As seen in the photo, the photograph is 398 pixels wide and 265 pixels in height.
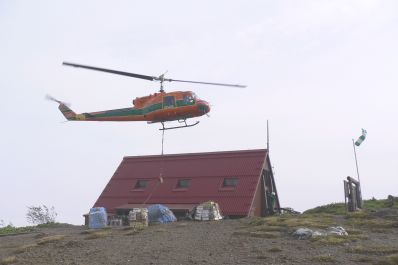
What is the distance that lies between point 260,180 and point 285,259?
16.4 m

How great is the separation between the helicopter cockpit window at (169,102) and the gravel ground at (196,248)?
293 inches

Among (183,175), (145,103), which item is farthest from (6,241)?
(183,175)

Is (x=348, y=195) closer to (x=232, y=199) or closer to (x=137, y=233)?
(x=232, y=199)

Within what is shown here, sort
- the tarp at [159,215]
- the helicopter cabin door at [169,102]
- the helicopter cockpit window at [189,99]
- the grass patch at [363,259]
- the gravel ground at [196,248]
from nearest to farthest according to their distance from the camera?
the grass patch at [363,259] → the gravel ground at [196,248] → the helicopter cockpit window at [189,99] → the helicopter cabin door at [169,102] → the tarp at [159,215]

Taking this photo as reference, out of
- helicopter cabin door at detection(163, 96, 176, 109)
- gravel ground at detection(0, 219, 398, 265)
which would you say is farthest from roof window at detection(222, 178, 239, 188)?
helicopter cabin door at detection(163, 96, 176, 109)

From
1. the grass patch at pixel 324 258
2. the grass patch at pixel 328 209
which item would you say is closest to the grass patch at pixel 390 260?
the grass patch at pixel 324 258

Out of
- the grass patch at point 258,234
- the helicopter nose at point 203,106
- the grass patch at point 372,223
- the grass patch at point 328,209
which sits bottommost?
the grass patch at point 258,234

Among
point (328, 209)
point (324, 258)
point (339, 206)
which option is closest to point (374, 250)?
point (324, 258)

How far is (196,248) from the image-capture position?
1850 centimetres

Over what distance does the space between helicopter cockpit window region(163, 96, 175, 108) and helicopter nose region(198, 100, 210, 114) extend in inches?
66.1

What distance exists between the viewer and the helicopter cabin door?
27000mm

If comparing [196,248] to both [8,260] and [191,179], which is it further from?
[191,179]

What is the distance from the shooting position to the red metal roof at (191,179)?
100 feet

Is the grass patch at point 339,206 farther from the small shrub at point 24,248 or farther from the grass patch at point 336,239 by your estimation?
the small shrub at point 24,248
